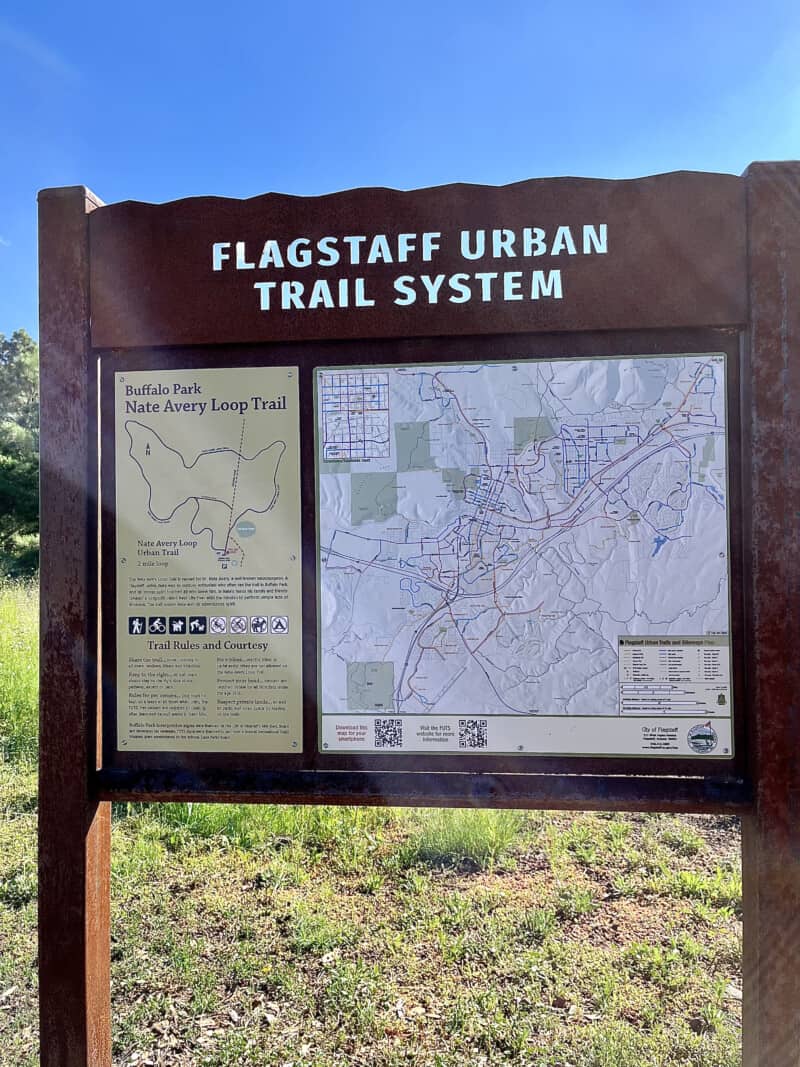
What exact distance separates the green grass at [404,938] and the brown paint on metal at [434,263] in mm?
2509

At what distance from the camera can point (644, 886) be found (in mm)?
3605

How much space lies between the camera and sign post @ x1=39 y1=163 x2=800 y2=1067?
7.30 ft

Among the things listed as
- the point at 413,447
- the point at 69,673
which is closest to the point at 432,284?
the point at 413,447

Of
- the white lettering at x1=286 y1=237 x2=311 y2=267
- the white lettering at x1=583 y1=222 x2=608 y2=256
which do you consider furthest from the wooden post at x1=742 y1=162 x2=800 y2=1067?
the white lettering at x1=286 y1=237 x2=311 y2=267

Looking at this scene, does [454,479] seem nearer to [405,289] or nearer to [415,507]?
[415,507]

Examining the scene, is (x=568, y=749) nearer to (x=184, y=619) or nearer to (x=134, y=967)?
(x=184, y=619)

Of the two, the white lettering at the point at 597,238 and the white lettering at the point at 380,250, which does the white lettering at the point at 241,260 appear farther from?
the white lettering at the point at 597,238

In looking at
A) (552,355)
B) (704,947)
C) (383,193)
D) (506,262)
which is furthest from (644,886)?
(383,193)

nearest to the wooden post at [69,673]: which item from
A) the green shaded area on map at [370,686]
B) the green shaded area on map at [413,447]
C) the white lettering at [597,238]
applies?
the green shaded area on map at [370,686]

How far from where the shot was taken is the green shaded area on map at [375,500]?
92.3 inches

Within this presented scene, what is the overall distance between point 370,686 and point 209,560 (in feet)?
2.14

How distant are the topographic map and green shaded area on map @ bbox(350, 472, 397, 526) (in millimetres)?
262

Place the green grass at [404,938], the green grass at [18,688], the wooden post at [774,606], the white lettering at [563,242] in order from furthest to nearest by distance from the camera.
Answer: the green grass at [18,688] < the green grass at [404,938] < the white lettering at [563,242] < the wooden post at [774,606]

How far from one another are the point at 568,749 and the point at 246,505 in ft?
4.13
